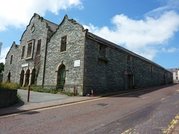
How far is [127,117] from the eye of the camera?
970cm

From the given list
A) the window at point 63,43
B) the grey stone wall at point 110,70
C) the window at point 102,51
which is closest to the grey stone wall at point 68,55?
the window at point 63,43

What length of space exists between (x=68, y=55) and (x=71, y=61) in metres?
0.98

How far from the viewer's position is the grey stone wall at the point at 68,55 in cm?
2156

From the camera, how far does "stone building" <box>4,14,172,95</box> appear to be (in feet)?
71.7

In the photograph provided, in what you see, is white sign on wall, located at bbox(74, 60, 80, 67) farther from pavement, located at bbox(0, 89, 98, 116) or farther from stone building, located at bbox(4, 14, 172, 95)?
pavement, located at bbox(0, 89, 98, 116)

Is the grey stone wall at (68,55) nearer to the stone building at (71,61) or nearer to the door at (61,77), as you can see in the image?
the stone building at (71,61)

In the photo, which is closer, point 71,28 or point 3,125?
point 3,125

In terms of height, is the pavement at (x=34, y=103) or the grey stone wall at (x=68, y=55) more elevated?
the grey stone wall at (x=68, y=55)

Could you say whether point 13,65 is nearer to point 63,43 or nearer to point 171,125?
point 63,43

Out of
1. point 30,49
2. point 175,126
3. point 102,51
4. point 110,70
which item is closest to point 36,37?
point 30,49

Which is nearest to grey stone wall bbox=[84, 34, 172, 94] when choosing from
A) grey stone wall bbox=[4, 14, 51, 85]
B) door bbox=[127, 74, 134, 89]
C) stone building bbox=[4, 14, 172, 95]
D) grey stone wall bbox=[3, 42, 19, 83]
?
stone building bbox=[4, 14, 172, 95]

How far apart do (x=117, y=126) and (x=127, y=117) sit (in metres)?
1.82

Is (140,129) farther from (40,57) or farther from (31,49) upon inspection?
(31,49)

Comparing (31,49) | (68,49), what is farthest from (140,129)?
(31,49)
